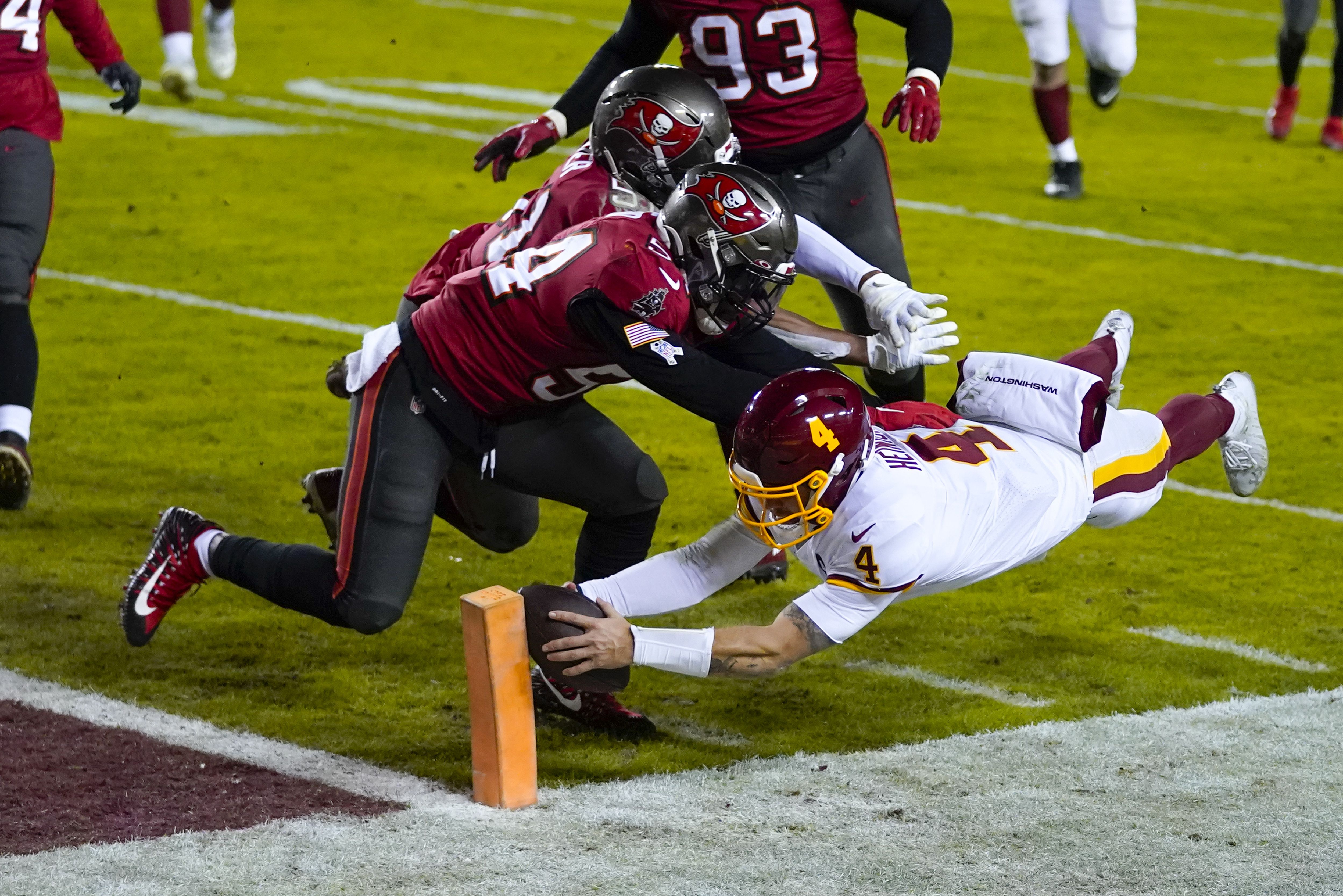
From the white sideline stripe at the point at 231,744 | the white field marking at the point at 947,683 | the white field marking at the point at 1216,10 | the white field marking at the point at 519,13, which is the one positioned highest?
the white sideline stripe at the point at 231,744

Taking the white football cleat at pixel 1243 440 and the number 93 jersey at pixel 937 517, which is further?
the white football cleat at pixel 1243 440

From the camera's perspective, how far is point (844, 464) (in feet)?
11.0

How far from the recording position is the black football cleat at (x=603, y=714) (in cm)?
405

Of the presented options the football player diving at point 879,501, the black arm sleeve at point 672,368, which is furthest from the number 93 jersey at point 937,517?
the black arm sleeve at point 672,368

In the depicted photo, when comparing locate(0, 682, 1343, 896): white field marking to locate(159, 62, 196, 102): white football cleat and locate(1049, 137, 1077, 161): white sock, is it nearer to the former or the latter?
locate(1049, 137, 1077, 161): white sock

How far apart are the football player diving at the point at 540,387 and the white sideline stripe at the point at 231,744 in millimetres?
234

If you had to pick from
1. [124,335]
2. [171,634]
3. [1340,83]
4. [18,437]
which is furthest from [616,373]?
[1340,83]

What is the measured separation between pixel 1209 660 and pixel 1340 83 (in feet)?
22.8

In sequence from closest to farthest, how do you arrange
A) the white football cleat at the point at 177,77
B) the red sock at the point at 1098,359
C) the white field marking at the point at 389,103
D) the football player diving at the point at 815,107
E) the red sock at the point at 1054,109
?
the red sock at the point at 1098,359, the football player diving at the point at 815,107, the white football cleat at the point at 177,77, the red sock at the point at 1054,109, the white field marking at the point at 389,103

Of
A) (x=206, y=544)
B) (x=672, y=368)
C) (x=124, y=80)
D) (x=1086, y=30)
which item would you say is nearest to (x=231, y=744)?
(x=206, y=544)

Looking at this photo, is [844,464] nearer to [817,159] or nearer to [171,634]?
[817,159]

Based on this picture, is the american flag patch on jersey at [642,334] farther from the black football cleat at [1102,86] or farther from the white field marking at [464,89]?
the white field marking at [464,89]

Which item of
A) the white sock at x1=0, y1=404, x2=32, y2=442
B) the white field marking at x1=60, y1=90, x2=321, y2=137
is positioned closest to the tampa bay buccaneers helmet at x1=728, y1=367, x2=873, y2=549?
the white sock at x1=0, y1=404, x2=32, y2=442

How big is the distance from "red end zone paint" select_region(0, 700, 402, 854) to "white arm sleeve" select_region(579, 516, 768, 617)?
2.00 ft
